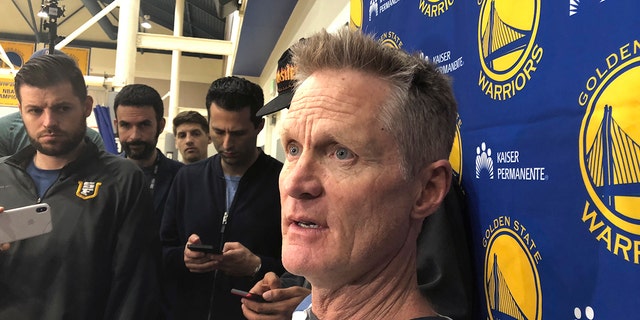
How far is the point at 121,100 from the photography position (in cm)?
157

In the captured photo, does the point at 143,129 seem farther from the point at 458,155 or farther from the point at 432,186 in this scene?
the point at 432,186

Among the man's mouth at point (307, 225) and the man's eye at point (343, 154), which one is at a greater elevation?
the man's eye at point (343, 154)

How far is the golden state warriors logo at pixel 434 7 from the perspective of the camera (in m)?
1.14

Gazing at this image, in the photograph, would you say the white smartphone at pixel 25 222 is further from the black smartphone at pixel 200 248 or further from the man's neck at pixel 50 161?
the black smartphone at pixel 200 248

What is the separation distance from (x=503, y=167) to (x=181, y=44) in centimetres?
526

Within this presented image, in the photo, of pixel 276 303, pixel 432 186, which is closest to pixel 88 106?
pixel 276 303

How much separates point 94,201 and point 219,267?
415mm

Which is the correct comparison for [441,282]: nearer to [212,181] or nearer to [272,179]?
[272,179]

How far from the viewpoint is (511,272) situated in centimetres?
91

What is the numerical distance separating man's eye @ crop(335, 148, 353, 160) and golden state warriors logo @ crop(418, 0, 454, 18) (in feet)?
2.03

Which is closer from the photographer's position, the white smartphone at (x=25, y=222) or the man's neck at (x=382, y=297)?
the man's neck at (x=382, y=297)

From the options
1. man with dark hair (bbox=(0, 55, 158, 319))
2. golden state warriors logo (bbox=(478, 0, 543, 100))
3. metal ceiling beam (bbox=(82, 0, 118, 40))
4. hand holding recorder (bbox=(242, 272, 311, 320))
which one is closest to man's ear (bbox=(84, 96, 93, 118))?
man with dark hair (bbox=(0, 55, 158, 319))

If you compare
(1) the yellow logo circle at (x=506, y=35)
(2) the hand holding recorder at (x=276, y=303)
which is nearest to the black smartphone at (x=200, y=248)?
(2) the hand holding recorder at (x=276, y=303)

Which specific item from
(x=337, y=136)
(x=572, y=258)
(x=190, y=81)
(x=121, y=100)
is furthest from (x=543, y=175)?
(x=190, y=81)
